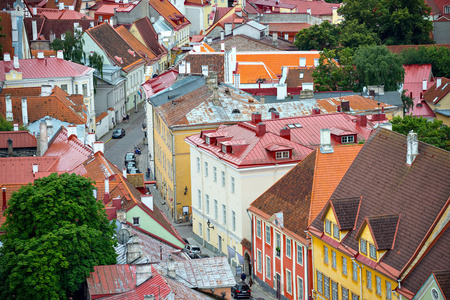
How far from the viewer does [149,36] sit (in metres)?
141

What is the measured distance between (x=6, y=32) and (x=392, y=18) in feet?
172

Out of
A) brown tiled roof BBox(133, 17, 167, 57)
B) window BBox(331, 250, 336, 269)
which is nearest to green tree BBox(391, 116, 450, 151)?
window BBox(331, 250, 336, 269)

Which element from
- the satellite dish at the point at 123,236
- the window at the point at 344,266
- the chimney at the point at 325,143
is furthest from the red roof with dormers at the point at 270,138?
the window at the point at 344,266

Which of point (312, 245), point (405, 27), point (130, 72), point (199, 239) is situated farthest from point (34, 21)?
point (312, 245)

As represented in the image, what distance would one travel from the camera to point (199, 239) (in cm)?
7500

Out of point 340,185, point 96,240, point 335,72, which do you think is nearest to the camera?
point 96,240

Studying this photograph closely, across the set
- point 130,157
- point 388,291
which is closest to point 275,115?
point 130,157

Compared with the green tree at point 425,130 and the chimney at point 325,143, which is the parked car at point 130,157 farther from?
the chimney at point 325,143

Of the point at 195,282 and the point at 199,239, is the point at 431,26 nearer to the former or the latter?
the point at 199,239

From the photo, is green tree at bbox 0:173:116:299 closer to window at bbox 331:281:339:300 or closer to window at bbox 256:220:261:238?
window at bbox 331:281:339:300

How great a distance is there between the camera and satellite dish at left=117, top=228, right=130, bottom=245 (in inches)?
2202

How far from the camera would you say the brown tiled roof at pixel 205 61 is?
10448 centimetres

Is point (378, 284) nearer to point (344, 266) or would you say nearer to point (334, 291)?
point (344, 266)

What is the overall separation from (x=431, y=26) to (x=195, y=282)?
96.4m
